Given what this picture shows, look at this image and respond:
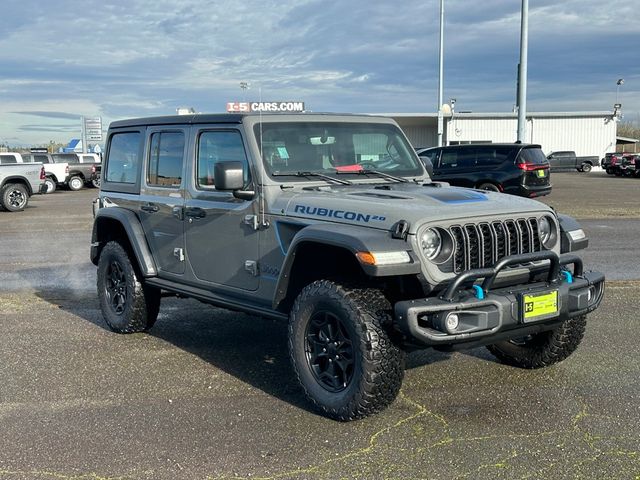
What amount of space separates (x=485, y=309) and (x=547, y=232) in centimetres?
111

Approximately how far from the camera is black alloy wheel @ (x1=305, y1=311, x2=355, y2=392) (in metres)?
4.21

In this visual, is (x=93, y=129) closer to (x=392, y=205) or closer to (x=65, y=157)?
(x=65, y=157)

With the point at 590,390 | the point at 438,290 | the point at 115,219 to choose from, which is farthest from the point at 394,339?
the point at 115,219

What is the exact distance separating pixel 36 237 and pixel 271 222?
10.7 meters

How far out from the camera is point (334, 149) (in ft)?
17.6

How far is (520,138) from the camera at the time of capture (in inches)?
947

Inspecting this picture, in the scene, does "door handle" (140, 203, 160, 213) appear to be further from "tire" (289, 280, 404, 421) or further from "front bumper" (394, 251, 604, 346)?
"front bumper" (394, 251, 604, 346)

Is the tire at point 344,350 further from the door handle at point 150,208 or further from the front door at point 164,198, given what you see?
the door handle at point 150,208

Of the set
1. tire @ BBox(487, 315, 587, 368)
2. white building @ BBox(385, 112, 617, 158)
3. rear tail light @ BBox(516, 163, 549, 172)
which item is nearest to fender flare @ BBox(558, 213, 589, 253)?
tire @ BBox(487, 315, 587, 368)

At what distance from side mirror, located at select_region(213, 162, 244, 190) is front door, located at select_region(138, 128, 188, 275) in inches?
37.7

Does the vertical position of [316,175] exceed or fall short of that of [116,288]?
it exceeds it

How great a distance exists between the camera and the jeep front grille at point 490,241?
416 centimetres


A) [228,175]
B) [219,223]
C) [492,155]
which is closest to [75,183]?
[492,155]

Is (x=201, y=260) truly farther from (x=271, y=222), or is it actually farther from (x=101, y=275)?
(x=101, y=275)
